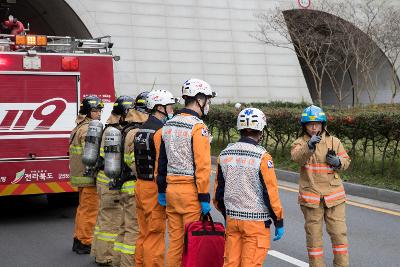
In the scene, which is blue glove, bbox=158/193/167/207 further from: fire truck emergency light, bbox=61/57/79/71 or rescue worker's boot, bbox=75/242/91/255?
fire truck emergency light, bbox=61/57/79/71

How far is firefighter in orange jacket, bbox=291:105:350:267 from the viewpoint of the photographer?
6075mm

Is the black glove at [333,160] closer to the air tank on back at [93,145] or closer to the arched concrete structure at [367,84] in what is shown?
the air tank on back at [93,145]

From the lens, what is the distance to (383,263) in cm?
708

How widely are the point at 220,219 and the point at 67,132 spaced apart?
268 centimetres

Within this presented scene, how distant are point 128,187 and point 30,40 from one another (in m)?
3.78

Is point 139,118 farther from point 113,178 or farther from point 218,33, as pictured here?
point 218,33

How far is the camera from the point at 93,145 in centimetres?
721

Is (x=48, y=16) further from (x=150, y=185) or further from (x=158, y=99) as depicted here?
(x=150, y=185)

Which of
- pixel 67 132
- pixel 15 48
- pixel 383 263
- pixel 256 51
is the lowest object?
pixel 383 263

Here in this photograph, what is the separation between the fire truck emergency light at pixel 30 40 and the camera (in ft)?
30.4

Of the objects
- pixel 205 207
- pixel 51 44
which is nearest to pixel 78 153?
pixel 51 44

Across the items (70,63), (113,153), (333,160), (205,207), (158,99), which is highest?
(70,63)

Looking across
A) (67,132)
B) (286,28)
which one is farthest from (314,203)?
(286,28)

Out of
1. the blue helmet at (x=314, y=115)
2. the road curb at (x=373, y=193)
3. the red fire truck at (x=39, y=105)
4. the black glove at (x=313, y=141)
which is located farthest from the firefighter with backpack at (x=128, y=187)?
the road curb at (x=373, y=193)
